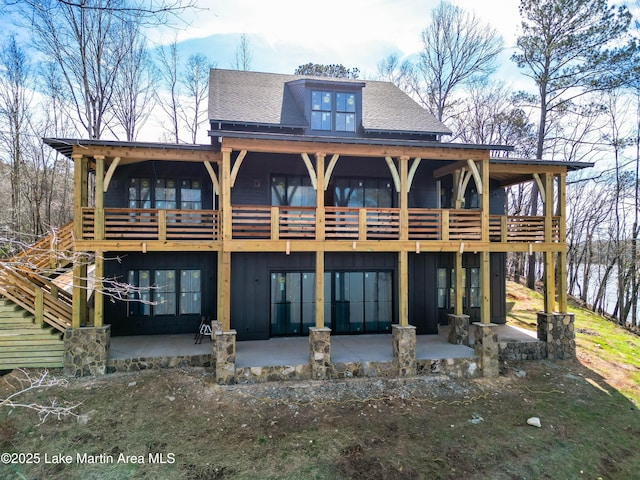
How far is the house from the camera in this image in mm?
9656

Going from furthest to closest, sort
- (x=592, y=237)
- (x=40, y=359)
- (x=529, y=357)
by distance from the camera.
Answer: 1. (x=592, y=237)
2. (x=529, y=357)
3. (x=40, y=359)

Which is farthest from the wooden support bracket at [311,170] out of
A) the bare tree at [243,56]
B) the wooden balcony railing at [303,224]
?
the bare tree at [243,56]

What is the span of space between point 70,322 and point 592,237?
101 ft

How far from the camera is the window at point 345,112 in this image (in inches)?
499

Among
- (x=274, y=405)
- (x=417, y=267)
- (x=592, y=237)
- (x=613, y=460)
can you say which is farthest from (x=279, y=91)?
(x=592, y=237)

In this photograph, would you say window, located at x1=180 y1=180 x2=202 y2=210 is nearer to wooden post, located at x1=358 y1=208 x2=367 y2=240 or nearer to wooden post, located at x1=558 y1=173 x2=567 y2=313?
wooden post, located at x1=358 y1=208 x2=367 y2=240

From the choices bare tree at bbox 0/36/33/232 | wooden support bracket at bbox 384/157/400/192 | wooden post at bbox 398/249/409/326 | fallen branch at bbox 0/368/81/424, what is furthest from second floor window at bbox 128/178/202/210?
bare tree at bbox 0/36/33/232

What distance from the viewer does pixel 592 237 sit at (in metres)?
26.3

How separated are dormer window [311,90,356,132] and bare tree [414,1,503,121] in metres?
13.1

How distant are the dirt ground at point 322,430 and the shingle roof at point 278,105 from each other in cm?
791

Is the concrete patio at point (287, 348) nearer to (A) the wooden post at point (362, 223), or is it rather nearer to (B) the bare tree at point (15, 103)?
(A) the wooden post at point (362, 223)

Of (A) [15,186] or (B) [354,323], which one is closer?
(B) [354,323]

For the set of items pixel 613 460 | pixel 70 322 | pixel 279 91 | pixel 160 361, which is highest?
pixel 279 91

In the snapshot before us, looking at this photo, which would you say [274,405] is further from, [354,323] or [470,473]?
[354,323]
